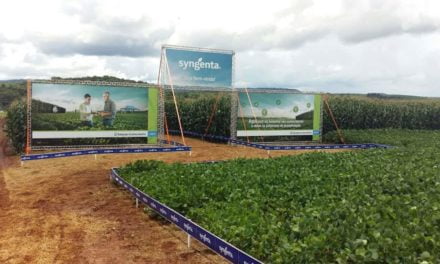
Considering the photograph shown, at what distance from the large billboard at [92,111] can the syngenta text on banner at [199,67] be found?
1893 mm

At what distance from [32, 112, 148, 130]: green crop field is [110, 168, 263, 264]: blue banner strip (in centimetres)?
1249

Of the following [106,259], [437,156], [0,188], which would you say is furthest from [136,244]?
[437,156]

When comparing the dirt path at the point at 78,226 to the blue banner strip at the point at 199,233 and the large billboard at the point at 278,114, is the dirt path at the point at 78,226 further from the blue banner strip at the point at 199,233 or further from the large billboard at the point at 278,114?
the large billboard at the point at 278,114

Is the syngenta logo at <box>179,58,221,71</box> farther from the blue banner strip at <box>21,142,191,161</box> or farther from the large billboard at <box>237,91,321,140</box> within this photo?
the blue banner strip at <box>21,142,191,161</box>

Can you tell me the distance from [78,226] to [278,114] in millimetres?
22229

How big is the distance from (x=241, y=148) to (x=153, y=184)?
52.3 feet

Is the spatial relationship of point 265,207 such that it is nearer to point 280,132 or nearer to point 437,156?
point 437,156

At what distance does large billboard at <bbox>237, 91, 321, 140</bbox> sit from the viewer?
1187 inches

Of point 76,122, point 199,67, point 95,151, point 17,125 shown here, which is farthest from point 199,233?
point 17,125

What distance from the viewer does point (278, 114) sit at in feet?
103

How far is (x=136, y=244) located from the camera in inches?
375

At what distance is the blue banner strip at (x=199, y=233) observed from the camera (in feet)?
23.2

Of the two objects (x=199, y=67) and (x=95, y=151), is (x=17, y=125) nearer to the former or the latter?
(x=95, y=151)

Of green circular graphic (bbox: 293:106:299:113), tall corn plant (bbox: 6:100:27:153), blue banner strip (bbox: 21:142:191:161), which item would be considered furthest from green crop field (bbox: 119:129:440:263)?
green circular graphic (bbox: 293:106:299:113)
